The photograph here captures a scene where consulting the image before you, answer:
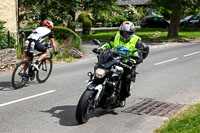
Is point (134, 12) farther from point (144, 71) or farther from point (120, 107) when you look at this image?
point (120, 107)

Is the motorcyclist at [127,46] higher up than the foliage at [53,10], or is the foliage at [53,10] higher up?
the foliage at [53,10]

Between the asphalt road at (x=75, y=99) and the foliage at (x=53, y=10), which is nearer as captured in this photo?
the asphalt road at (x=75, y=99)

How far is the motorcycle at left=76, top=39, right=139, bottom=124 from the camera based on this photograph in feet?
20.3

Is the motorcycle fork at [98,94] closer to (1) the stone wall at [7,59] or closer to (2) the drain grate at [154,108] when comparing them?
(2) the drain grate at [154,108]

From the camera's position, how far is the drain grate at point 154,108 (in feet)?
23.8

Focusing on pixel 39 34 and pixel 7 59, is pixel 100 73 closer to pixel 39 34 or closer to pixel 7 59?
pixel 39 34

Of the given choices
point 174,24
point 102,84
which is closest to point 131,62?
point 102,84

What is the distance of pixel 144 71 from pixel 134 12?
24.3 m

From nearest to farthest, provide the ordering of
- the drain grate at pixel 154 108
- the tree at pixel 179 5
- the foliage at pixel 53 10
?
the drain grate at pixel 154 108 < the foliage at pixel 53 10 < the tree at pixel 179 5

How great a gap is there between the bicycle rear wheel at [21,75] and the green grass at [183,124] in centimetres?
460

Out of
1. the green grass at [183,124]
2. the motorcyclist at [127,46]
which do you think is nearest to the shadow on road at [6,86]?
the motorcyclist at [127,46]

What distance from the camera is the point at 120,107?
764 cm

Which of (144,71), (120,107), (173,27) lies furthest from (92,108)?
(173,27)

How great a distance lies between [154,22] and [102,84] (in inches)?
1542
